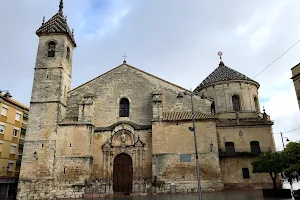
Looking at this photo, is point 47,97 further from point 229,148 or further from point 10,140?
point 229,148

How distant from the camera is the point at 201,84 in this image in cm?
2928

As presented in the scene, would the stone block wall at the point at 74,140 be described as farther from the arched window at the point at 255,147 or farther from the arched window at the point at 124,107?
the arched window at the point at 255,147

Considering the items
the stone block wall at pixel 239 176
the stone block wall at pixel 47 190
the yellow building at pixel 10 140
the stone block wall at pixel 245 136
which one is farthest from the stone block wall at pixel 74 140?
the stone block wall at pixel 245 136

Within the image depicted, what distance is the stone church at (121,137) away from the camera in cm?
2022

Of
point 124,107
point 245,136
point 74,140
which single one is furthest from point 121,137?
point 245,136

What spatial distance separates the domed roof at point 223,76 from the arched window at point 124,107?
383 inches

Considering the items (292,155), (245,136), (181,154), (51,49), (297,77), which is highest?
(51,49)

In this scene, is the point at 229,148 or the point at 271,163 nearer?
the point at 271,163

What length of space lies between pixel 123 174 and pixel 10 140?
15.2 meters

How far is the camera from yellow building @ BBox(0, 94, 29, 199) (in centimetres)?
2617

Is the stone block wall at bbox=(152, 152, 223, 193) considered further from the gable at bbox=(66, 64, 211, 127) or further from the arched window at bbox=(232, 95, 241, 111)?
the arched window at bbox=(232, 95, 241, 111)

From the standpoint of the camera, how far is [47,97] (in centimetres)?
2225

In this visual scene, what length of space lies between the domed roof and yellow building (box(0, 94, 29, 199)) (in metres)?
21.5

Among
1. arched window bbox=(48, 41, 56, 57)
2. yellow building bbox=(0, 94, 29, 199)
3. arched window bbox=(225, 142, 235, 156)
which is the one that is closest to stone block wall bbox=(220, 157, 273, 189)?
arched window bbox=(225, 142, 235, 156)
